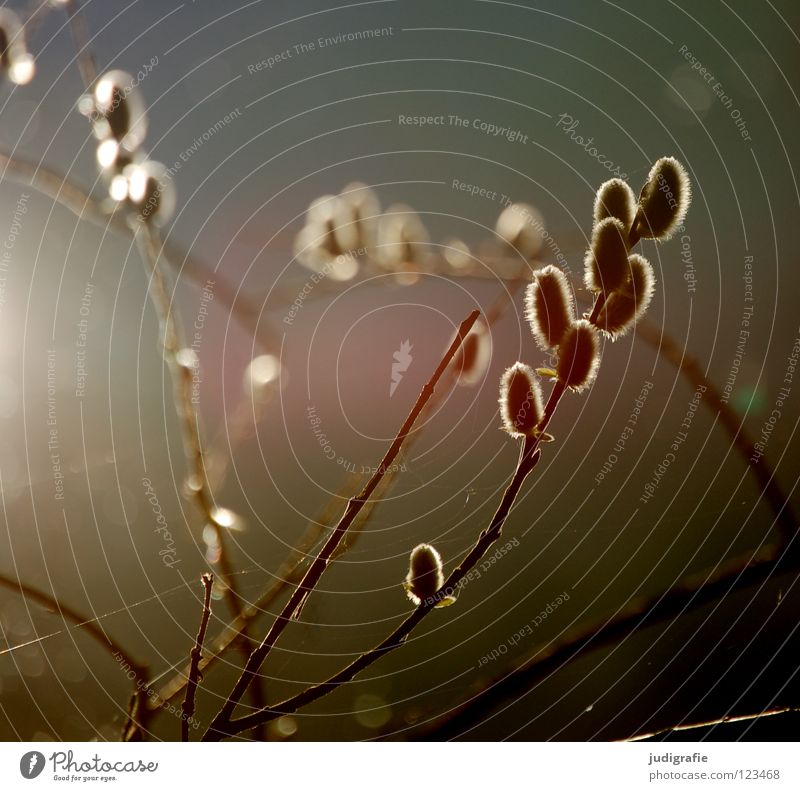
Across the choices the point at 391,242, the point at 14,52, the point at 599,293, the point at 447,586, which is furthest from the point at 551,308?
the point at 14,52

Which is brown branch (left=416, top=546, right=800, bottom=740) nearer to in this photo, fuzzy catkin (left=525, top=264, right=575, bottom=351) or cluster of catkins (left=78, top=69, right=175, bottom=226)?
fuzzy catkin (left=525, top=264, right=575, bottom=351)

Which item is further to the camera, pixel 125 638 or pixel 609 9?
pixel 609 9

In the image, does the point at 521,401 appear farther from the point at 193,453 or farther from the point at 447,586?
the point at 193,453

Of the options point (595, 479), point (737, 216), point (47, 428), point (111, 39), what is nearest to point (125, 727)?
point (47, 428)

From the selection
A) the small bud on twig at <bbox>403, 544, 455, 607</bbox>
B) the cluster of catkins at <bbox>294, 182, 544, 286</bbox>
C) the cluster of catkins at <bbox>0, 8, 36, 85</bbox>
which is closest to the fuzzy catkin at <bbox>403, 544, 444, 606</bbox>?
the small bud on twig at <bbox>403, 544, 455, 607</bbox>

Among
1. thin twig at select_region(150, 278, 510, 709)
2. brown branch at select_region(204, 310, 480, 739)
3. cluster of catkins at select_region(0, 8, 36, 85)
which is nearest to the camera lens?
brown branch at select_region(204, 310, 480, 739)

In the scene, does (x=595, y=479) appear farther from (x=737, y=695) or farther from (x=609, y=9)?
(x=609, y=9)

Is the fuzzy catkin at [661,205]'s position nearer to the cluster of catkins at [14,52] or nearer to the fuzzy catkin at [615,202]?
the fuzzy catkin at [615,202]
